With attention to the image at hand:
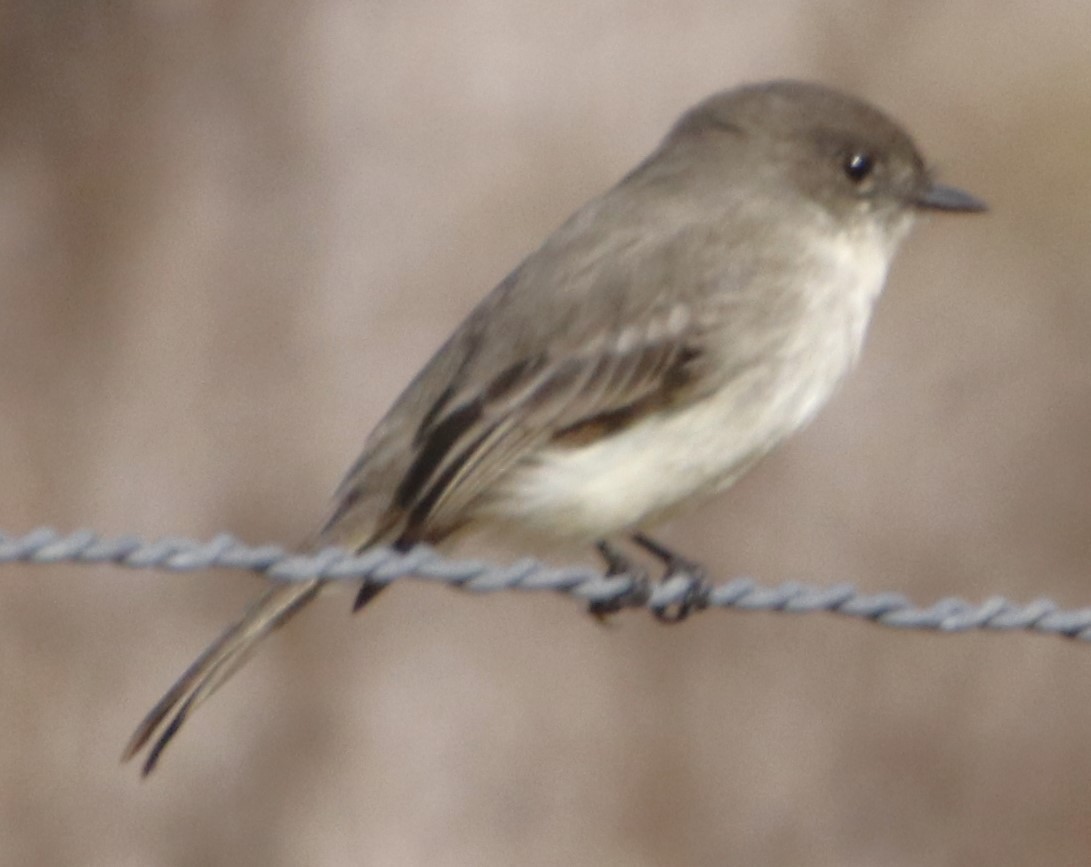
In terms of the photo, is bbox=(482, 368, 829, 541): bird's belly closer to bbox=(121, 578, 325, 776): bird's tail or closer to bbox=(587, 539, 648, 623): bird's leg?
bbox=(587, 539, 648, 623): bird's leg

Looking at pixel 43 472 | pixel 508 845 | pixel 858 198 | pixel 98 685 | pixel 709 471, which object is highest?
pixel 858 198

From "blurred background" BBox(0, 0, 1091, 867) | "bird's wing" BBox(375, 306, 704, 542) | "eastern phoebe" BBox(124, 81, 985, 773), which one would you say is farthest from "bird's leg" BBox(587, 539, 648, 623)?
"blurred background" BBox(0, 0, 1091, 867)

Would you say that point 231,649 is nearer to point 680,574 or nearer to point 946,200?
point 680,574

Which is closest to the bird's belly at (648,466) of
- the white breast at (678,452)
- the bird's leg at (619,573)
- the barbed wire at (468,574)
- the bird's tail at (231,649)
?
the white breast at (678,452)

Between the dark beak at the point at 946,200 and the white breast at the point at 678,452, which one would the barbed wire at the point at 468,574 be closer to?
the white breast at the point at 678,452

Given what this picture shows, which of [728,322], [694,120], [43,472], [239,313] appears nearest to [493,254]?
[239,313]

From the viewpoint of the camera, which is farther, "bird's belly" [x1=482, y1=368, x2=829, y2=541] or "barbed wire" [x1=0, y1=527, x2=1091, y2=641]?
"bird's belly" [x1=482, y1=368, x2=829, y2=541]

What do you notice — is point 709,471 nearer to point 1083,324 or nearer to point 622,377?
point 622,377
